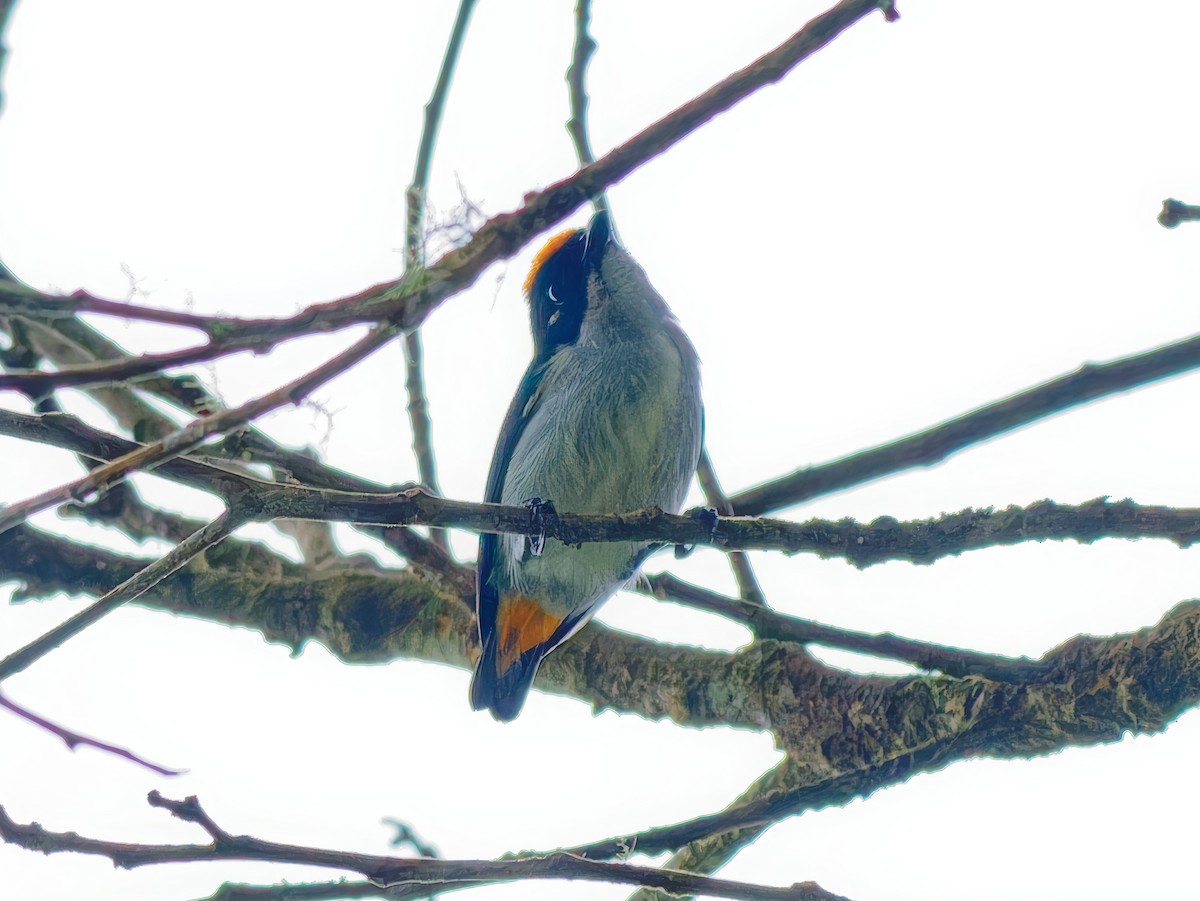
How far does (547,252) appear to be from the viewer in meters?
5.36

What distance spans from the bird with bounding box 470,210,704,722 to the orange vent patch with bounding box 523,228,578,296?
13.6 inches

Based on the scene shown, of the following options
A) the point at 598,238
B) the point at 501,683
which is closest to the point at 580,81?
the point at 598,238

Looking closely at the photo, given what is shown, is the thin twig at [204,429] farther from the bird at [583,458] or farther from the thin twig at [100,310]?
the bird at [583,458]

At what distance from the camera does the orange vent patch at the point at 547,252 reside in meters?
5.30

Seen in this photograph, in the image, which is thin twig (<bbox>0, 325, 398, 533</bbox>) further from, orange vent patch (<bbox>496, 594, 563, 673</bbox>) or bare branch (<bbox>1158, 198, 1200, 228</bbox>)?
orange vent patch (<bbox>496, 594, 563, 673</bbox>)

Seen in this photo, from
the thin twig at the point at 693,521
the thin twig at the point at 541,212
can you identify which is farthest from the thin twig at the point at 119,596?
the thin twig at the point at 541,212

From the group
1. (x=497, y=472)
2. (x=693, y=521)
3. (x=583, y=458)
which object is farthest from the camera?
(x=497, y=472)

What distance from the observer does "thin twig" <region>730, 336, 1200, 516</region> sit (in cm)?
228

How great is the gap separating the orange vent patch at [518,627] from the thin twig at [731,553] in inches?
37.9

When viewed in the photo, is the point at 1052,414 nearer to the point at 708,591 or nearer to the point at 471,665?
the point at 708,591

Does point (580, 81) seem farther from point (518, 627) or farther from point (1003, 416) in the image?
point (518, 627)

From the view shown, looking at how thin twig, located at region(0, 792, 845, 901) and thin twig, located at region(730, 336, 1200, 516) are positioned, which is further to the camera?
thin twig, located at region(730, 336, 1200, 516)

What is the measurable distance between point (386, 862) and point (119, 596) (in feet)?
2.22

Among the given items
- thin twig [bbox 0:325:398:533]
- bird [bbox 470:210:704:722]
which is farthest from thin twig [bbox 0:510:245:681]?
bird [bbox 470:210:704:722]
